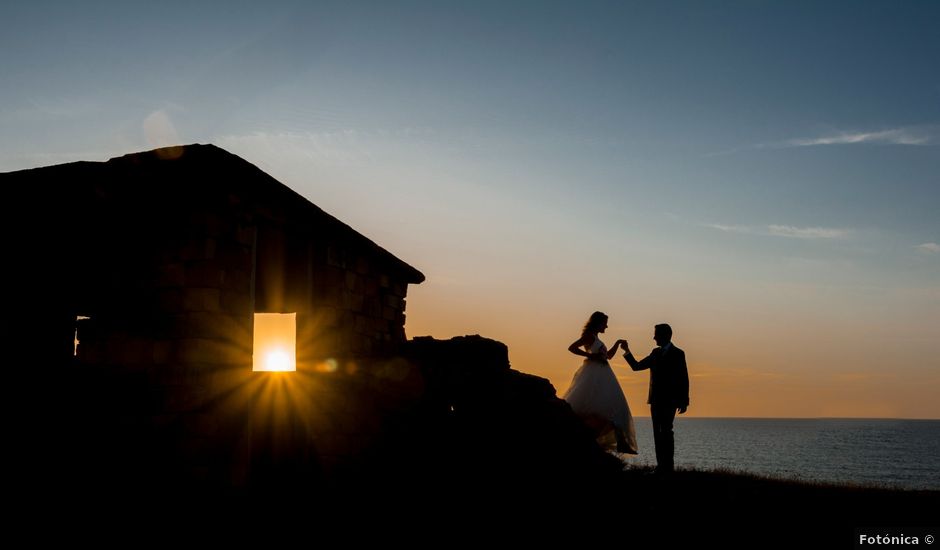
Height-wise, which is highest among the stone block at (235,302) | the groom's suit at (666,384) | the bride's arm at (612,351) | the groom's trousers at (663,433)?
the stone block at (235,302)

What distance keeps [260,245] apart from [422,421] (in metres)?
3.74

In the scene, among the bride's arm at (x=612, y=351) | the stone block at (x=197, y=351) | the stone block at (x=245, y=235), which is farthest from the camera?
the bride's arm at (x=612, y=351)

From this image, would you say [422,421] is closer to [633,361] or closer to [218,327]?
[218,327]

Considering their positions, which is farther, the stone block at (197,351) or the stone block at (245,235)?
the stone block at (245,235)

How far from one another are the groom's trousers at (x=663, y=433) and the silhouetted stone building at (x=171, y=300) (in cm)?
Result: 391

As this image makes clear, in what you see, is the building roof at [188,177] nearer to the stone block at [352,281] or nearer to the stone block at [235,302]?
the stone block at [235,302]

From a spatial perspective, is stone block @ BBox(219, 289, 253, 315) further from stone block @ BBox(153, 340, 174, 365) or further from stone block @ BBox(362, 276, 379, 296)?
stone block @ BBox(362, 276, 379, 296)

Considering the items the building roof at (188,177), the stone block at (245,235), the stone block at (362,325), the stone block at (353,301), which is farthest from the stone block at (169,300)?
the stone block at (362,325)

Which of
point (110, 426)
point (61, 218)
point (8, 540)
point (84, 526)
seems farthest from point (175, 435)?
point (61, 218)

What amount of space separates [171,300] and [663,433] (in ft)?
23.8

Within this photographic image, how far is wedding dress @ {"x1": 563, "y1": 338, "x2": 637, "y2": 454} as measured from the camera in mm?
10984

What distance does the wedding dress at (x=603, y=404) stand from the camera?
36.0ft

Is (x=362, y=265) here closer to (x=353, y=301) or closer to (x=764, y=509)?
(x=353, y=301)

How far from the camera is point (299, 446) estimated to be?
920 centimetres
